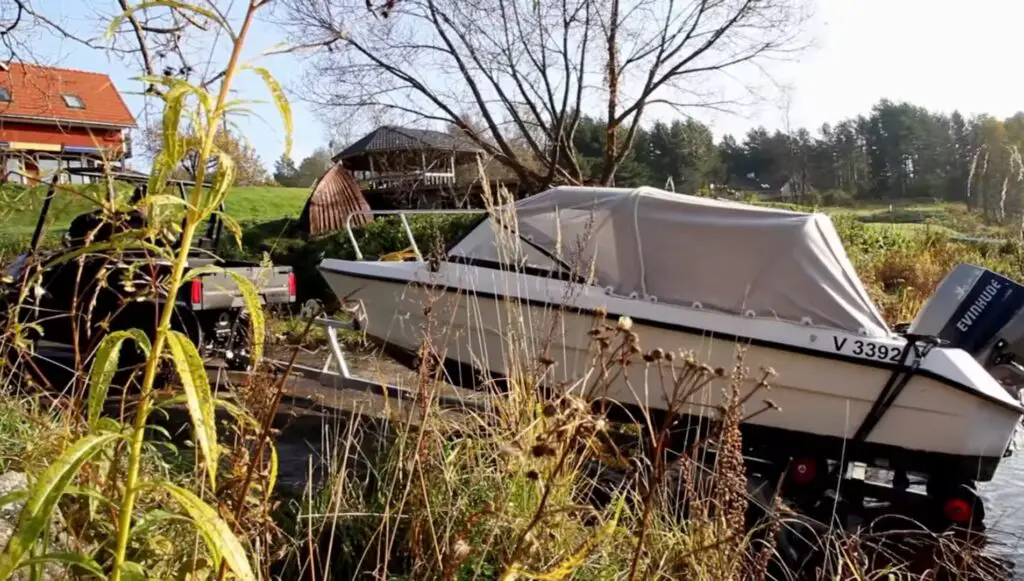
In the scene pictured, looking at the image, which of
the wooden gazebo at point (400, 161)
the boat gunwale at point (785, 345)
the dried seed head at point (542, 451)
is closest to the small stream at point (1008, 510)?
the boat gunwale at point (785, 345)

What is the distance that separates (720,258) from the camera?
561 cm

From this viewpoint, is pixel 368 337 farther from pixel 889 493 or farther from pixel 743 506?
pixel 743 506

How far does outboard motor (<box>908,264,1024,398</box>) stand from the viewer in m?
5.74

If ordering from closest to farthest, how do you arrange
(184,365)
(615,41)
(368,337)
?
(184,365) < (368,337) < (615,41)

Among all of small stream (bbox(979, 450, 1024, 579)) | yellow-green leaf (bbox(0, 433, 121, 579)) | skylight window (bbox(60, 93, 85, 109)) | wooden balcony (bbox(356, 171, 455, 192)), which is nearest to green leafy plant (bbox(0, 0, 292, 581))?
yellow-green leaf (bbox(0, 433, 121, 579))

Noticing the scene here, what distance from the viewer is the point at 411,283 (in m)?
5.68

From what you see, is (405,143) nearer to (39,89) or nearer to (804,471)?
(39,89)

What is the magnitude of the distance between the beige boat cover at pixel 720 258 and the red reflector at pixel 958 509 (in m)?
1.04

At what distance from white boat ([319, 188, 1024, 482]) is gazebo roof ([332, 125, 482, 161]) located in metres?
11.2

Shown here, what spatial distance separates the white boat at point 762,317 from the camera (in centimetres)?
496

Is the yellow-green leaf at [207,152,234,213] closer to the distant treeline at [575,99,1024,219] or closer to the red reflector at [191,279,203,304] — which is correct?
the red reflector at [191,279,203,304]

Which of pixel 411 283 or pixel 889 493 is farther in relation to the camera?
pixel 411 283

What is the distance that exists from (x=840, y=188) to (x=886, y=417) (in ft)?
145

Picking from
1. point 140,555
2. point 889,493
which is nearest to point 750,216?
point 889,493
